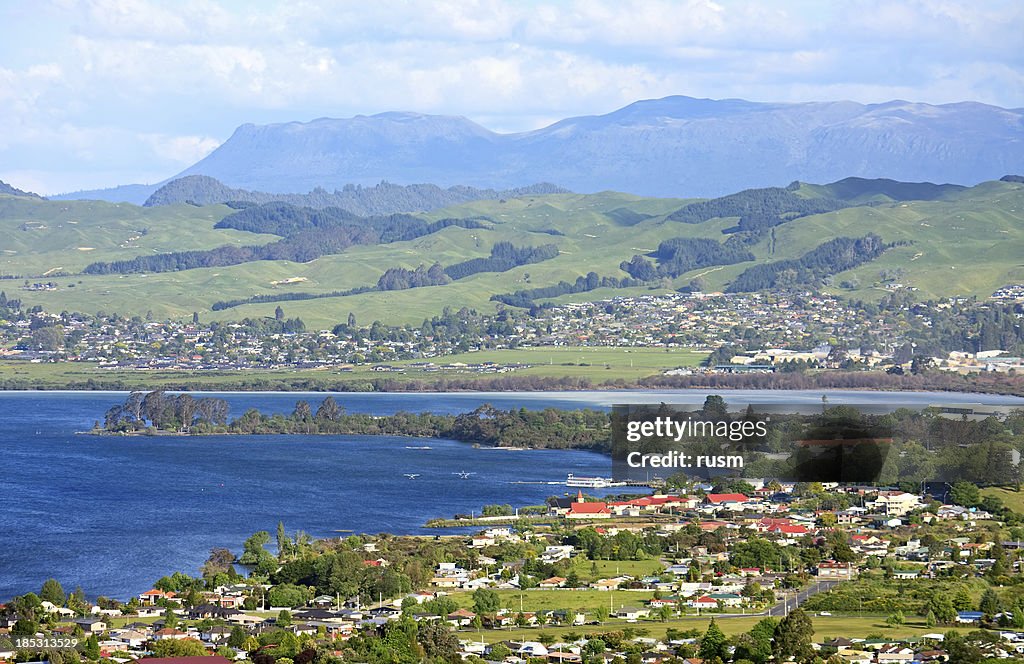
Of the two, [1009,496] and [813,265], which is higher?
[813,265]

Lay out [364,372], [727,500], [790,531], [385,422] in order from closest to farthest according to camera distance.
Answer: [790,531] → [727,500] → [385,422] → [364,372]

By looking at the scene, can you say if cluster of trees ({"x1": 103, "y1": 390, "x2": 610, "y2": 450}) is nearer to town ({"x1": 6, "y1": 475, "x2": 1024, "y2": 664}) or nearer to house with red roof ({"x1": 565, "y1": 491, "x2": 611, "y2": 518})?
house with red roof ({"x1": 565, "y1": 491, "x2": 611, "y2": 518})

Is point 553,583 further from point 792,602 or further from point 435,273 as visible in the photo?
point 435,273

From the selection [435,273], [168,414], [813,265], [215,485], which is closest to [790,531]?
[215,485]

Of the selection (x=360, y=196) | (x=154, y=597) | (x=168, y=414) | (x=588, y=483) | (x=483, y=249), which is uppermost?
(x=360, y=196)

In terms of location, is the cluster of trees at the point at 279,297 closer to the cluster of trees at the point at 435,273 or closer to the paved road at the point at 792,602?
the cluster of trees at the point at 435,273
